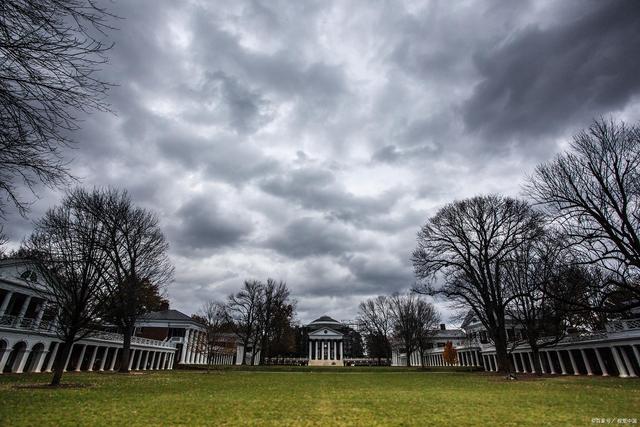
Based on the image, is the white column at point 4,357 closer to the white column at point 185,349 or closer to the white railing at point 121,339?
the white railing at point 121,339

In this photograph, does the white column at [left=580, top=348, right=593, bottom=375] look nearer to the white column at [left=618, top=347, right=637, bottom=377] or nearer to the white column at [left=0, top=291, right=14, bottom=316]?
the white column at [left=618, top=347, right=637, bottom=377]

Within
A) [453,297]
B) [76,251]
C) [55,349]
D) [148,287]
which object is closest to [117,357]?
[55,349]

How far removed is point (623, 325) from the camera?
31.0 metres

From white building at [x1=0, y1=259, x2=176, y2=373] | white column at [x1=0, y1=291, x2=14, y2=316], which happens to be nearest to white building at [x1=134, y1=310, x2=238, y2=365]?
white building at [x1=0, y1=259, x2=176, y2=373]

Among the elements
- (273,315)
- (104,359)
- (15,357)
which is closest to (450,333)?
(273,315)

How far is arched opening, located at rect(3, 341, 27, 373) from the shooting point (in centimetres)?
2723

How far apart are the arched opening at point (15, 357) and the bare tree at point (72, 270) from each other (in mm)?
12863

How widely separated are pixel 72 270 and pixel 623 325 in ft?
146

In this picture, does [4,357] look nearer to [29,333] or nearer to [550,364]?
[29,333]

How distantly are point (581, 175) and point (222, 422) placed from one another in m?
20.4

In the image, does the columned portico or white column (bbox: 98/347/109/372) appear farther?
the columned portico

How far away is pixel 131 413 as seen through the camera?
930 cm

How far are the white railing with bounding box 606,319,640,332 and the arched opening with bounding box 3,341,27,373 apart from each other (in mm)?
52845

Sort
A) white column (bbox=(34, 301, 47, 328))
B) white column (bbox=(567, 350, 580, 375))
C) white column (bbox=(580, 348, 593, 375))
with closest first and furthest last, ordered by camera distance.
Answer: white column (bbox=(34, 301, 47, 328)) < white column (bbox=(580, 348, 593, 375)) < white column (bbox=(567, 350, 580, 375))
